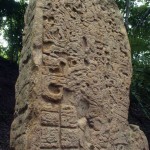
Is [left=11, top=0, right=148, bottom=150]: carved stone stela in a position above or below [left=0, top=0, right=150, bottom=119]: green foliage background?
below

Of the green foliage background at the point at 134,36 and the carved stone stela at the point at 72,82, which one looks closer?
the carved stone stela at the point at 72,82

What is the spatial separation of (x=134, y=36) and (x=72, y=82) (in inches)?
158

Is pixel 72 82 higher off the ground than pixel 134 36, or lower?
lower

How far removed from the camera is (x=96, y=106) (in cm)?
296

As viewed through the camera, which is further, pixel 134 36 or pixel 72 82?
pixel 134 36

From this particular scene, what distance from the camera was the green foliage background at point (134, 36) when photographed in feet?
20.6

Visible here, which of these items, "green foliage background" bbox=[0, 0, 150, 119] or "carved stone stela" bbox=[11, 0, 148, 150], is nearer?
"carved stone stela" bbox=[11, 0, 148, 150]

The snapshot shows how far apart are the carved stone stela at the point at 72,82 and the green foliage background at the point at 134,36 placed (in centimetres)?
285

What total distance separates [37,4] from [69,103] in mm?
790

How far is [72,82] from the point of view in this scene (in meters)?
2.85

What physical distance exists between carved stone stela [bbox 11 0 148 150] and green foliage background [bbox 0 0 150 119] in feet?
9.35

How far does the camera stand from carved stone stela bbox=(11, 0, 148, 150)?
266 cm

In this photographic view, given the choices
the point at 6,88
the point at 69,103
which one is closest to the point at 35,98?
the point at 69,103

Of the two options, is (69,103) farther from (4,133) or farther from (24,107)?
(4,133)
